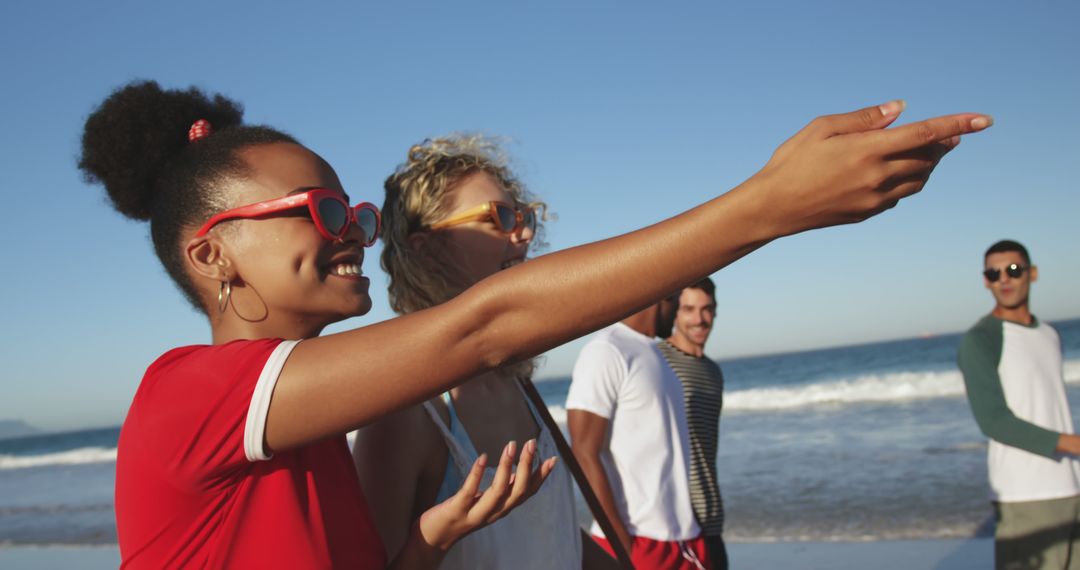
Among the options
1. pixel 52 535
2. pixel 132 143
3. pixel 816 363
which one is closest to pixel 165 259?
pixel 132 143

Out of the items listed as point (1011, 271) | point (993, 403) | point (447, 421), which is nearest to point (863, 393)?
point (1011, 271)

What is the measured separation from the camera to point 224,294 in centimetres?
164

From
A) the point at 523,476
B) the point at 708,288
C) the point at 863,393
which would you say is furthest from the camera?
the point at 863,393

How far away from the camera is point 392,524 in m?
1.85

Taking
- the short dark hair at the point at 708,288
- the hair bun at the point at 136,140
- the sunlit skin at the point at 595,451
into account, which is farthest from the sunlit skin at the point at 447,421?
the short dark hair at the point at 708,288

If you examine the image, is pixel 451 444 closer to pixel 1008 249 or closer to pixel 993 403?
pixel 993 403

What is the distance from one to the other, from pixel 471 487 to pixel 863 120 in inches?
36.3

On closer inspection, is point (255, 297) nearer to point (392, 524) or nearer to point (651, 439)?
point (392, 524)

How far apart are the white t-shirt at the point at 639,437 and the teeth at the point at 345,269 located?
2815 millimetres

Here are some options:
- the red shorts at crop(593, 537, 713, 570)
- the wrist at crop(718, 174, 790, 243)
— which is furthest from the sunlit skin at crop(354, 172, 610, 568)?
the red shorts at crop(593, 537, 713, 570)

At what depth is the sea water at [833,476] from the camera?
8.76m

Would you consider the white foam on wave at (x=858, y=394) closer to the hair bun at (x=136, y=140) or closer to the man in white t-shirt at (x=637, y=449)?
the man in white t-shirt at (x=637, y=449)

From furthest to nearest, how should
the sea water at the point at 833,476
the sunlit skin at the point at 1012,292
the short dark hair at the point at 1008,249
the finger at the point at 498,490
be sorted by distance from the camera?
1. the sea water at the point at 833,476
2. the short dark hair at the point at 1008,249
3. the sunlit skin at the point at 1012,292
4. the finger at the point at 498,490

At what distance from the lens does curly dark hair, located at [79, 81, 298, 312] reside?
168 centimetres
